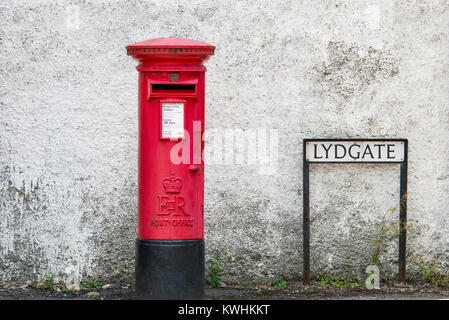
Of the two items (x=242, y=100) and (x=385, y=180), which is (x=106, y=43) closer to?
(x=242, y=100)

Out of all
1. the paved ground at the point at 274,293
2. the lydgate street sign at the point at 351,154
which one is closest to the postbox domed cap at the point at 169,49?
the lydgate street sign at the point at 351,154

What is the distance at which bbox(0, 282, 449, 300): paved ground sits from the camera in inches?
218

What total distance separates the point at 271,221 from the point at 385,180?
0.97 metres

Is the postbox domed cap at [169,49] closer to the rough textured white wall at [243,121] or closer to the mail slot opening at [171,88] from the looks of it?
the mail slot opening at [171,88]

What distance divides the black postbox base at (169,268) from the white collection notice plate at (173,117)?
698 mm

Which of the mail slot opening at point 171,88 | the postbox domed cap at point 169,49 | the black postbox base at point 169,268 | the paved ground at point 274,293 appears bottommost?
the paved ground at point 274,293

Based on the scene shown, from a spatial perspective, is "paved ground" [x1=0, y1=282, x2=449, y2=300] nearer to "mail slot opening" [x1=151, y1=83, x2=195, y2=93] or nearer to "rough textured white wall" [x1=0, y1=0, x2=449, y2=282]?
"rough textured white wall" [x1=0, y1=0, x2=449, y2=282]

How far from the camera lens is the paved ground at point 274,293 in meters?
5.54

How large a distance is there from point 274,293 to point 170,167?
168cm

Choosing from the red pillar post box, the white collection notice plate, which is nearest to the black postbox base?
the red pillar post box

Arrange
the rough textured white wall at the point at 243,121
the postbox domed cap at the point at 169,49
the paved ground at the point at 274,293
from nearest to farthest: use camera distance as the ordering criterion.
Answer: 1. the postbox domed cap at the point at 169,49
2. the paved ground at the point at 274,293
3. the rough textured white wall at the point at 243,121

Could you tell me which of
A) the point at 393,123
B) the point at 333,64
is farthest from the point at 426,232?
the point at 333,64

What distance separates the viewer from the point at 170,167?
4.54m

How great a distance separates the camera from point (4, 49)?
18.9 ft
